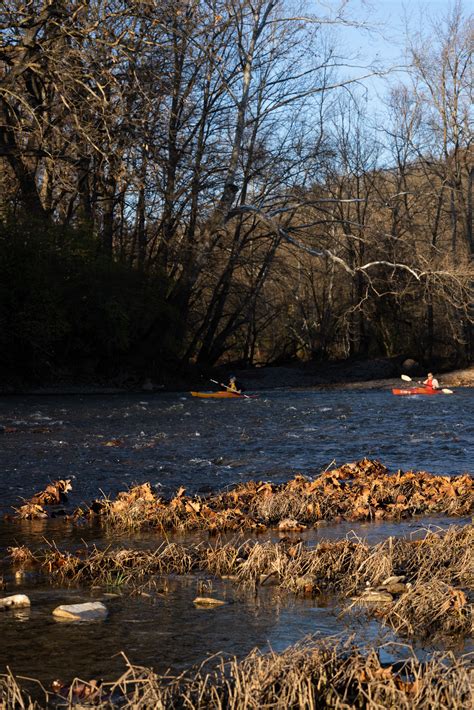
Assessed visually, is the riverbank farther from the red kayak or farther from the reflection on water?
the reflection on water

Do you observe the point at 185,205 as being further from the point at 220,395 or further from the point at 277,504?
the point at 277,504

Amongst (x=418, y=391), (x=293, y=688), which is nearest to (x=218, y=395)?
(x=418, y=391)

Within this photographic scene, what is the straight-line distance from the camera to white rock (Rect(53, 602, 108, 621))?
17.9ft

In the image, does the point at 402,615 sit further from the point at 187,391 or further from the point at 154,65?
the point at 187,391

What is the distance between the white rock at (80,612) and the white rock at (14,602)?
0.27 m

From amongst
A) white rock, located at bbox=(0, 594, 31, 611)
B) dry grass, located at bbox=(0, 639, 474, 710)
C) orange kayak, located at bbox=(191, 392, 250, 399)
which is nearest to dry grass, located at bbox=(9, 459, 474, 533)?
white rock, located at bbox=(0, 594, 31, 611)

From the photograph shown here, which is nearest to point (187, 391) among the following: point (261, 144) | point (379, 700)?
point (261, 144)

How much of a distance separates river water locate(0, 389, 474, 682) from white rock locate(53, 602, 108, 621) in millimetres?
105

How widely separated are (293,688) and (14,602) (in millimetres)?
2470

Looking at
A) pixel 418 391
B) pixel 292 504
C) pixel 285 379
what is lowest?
pixel 292 504

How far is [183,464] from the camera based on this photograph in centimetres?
1289

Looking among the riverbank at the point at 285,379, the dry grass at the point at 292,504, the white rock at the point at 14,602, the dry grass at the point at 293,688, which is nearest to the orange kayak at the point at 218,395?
the riverbank at the point at 285,379

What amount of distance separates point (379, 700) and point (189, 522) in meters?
4.53

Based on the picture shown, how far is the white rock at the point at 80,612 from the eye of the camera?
5.44m
